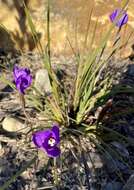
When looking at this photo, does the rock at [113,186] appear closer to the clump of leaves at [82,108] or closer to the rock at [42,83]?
the clump of leaves at [82,108]

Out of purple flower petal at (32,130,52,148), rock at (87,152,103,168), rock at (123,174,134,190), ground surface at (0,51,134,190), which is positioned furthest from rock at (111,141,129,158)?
purple flower petal at (32,130,52,148)

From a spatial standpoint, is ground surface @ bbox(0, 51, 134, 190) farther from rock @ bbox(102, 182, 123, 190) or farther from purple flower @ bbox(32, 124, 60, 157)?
purple flower @ bbox(32, 124, 60, 157)

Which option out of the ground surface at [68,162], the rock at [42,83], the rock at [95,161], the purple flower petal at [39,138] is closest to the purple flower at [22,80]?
the purple flower petal at [39,138]

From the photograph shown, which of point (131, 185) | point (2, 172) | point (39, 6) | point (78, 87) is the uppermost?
point (39, 6)

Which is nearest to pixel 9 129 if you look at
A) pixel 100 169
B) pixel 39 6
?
pixel 100 169

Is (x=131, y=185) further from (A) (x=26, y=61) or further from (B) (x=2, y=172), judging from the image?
(A) (x=26, y=61)
